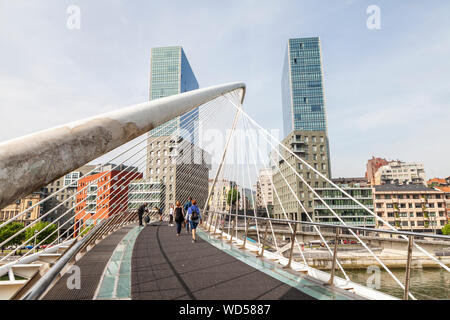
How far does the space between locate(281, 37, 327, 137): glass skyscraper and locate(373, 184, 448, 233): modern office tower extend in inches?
1534

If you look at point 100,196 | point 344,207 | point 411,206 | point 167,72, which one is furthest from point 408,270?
point 167,72

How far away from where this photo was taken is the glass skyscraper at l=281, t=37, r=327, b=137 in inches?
3595

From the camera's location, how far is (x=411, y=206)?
5375 cm

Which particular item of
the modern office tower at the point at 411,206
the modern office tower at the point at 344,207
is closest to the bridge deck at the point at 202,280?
the modern office tower at the point at 344,207

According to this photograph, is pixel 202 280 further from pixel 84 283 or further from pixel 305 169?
pixel 305 169

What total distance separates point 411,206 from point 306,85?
180 ft

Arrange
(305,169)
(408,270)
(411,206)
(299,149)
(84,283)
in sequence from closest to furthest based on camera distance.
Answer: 1. (408,270)
2. (84,283)
3. (411,206)
4. (305,169)
5. (299,149)

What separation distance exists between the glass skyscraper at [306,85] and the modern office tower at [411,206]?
3897 centimetres

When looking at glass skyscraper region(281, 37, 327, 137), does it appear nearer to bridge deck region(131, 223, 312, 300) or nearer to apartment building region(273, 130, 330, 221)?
apartment building region(273, 130, 330, 221)

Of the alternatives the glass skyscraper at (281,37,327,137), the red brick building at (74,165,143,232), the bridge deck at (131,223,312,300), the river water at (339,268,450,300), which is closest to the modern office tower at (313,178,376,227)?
the river water at (339,268,450,300)

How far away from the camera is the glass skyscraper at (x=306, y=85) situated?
91312mm

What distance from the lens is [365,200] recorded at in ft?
172

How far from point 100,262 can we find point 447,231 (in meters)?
55.9
